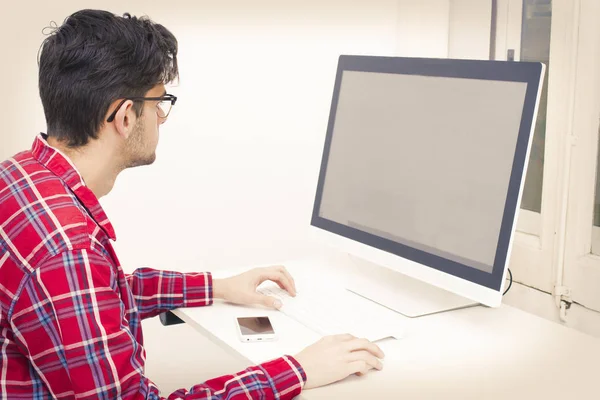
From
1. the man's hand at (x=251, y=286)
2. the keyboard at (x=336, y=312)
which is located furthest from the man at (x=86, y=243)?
the man's hand at (x=251, y=286)

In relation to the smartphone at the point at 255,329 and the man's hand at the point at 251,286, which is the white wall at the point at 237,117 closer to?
the man's hand at the point at 251,286

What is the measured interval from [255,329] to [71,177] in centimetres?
A: 44

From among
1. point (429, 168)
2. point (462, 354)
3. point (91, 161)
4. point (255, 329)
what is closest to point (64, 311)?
point (91, 161)

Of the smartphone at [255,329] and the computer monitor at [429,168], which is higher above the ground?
the computer monitor at [429,168]

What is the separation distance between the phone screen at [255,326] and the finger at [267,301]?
0.08 meters

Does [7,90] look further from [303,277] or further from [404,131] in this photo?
[404,131]

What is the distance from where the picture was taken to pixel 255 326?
53.9 inches

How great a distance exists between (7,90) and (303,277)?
39.5 inches

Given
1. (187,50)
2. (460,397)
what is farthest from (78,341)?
(187,50)

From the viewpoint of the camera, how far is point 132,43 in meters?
1.24

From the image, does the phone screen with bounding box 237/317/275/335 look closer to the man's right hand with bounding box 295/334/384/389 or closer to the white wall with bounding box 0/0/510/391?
the man's right hand with bounding box 295/334/384/389

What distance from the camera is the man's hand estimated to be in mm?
1501

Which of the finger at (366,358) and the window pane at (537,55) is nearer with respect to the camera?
the finger at (366,358)

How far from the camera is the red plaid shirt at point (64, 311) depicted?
3.27 feet
